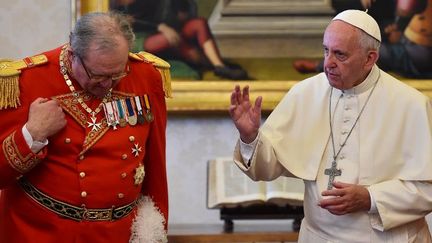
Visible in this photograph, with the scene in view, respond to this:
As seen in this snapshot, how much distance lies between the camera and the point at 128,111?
8.89ft

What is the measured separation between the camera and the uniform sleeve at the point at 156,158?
111 inches

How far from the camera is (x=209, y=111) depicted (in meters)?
4.16

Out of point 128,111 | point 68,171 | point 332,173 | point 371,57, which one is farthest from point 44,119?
point 371,57

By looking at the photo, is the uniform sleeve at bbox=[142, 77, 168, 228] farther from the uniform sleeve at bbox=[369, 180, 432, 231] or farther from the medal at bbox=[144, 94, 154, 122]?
the uniform sleeve at bbox=[369, 180, 432, 231]

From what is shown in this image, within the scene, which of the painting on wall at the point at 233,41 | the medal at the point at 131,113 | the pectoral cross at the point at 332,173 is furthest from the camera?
the painting on wall at the point at 233,41

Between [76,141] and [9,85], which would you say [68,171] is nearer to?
[76,141]

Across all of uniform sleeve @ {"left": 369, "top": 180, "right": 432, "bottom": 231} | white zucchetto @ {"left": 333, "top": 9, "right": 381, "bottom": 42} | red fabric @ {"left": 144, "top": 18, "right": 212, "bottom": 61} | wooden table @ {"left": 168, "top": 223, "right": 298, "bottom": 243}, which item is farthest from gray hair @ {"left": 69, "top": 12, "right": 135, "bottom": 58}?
red fabric @ {"left": 144, "top": 18, "right": 212, "bottom": 61}

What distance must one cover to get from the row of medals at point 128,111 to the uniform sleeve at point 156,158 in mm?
42

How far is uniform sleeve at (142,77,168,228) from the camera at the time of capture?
2.83 metres

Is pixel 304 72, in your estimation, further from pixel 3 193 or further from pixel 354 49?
pixel 3 193

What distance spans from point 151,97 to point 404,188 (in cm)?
93

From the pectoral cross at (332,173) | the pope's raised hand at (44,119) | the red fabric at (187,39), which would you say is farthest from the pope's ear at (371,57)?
the red fabric at (187,39)

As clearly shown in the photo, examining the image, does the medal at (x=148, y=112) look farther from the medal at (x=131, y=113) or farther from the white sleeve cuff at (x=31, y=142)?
the white sleeve cuff at (x=31, y=142)

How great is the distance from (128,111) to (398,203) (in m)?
0.97
